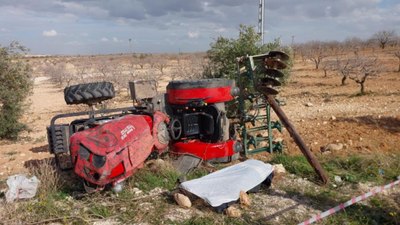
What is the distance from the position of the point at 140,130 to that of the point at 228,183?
122 centimetres

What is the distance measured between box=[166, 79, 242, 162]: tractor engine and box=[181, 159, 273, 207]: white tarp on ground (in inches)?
25.8

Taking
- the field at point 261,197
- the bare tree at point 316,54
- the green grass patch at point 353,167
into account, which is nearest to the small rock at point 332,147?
the field at point 261,197

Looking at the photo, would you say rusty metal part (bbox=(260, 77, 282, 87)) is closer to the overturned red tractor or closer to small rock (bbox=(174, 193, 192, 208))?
the overturned red tractor

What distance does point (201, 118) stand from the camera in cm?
571

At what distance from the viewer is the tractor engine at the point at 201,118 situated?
5496 mm

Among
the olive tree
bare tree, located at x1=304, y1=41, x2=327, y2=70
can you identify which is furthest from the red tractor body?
bare tree, located at x1=304, y1=41, x2=327, y2=70

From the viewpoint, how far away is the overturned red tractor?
14.2 ft

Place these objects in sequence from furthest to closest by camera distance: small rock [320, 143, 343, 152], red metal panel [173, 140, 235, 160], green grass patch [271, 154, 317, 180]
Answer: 1. small rock [320, 143, 343, 152]
2. red metal panel [173, 140, 235, 160]
3. green grass patch [271, 154, 317, 180]

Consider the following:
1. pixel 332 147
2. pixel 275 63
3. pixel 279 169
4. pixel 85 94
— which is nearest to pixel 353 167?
pixel 279 169

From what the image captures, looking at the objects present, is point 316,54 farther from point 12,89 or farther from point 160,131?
point 160,131

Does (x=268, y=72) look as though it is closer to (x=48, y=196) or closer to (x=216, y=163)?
(x=216, y=163)

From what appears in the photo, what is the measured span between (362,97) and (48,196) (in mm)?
14558

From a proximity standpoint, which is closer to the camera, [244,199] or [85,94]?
[244,199]

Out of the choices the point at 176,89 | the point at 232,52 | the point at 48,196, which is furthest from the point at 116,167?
the point at 232,52
